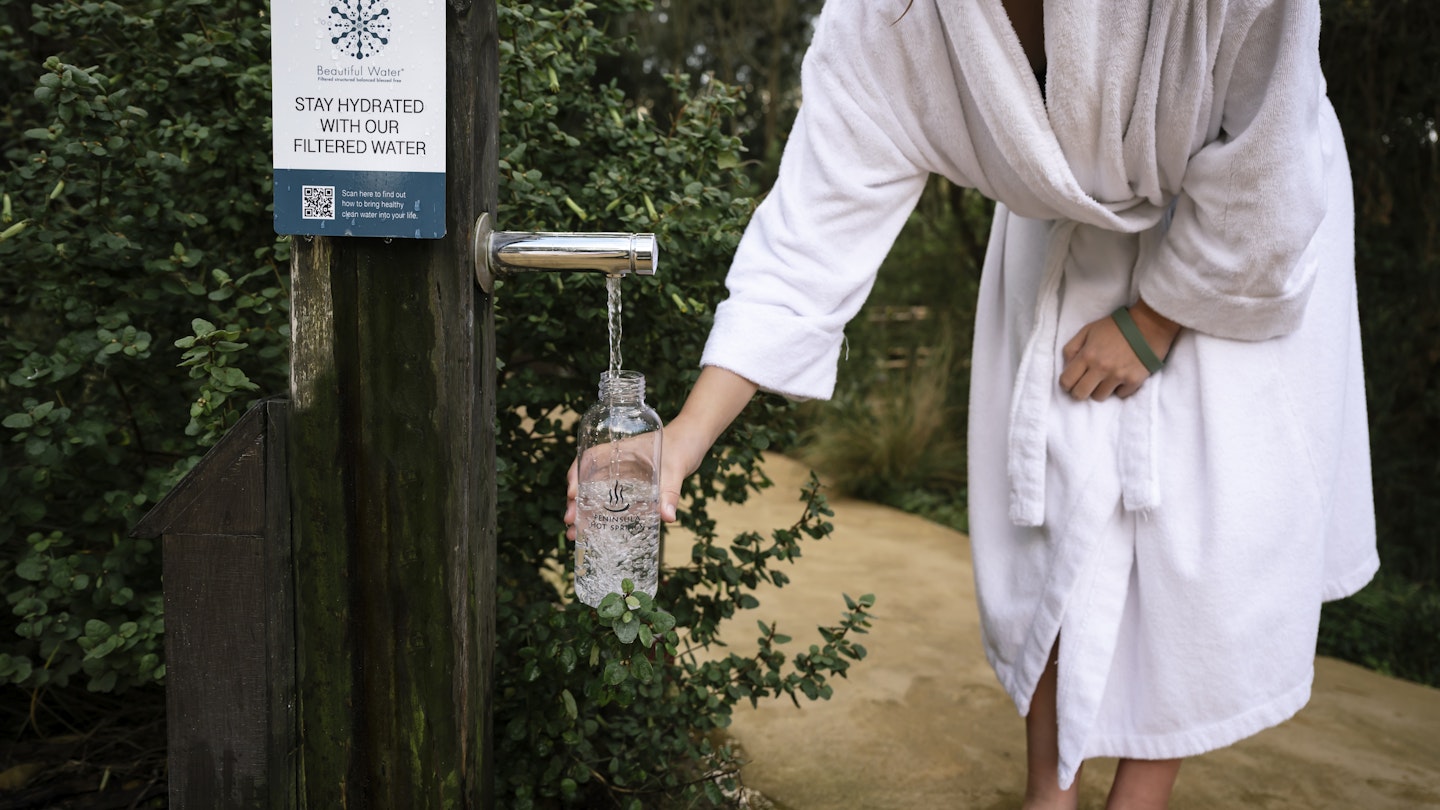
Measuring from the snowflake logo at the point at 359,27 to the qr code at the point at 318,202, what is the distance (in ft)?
0.43

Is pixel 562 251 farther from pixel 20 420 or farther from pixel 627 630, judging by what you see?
pixel 20 420

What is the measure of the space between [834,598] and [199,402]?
2.69 meters

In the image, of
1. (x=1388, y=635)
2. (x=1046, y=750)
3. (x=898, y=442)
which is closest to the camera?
(x=1046, y=750)

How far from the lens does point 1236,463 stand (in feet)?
4.90

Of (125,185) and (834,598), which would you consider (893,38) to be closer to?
(125,185)

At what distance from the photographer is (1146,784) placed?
1564 mm

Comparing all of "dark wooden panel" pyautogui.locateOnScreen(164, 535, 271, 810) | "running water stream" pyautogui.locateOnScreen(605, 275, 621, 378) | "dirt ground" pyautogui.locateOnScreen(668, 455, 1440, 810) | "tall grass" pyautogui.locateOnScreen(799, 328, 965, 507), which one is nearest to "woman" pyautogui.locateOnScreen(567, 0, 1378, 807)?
"running water stream" pyautogui.locateOnScreen(605, 275, 621, 378)

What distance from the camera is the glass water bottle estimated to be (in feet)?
4.16

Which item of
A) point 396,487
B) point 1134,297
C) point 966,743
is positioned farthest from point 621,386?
point 966,743

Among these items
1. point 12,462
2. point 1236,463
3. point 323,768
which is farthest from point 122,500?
point 1236,463

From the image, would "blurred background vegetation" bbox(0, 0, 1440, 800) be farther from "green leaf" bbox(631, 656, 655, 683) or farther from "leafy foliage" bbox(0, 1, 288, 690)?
"green leaf" bbox(631, 656, 655, 683)

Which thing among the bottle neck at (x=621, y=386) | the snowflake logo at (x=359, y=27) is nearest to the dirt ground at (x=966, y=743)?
the bottle neck at (x=621, y=386)

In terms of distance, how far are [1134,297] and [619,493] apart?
2.60ft

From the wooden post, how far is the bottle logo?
141mm
